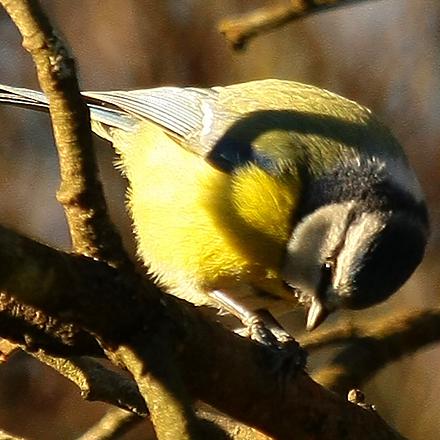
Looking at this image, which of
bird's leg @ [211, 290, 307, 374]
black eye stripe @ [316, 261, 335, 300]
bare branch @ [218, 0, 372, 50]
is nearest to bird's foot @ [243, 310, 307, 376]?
bird's leg @ [211, 290, 307, 374]

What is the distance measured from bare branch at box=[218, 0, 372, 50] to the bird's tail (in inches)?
20.1

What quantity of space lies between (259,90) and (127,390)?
2.99 feet

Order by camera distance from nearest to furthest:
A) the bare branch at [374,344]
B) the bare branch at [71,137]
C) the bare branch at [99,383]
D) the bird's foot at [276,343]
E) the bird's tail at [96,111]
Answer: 1. the bare branch at [71,137]
2. the bird's foot at [276,343]
3. the bare branch at [99,383]
4. the bare branch at [374,344]
5. the bird's tail at [96,111]

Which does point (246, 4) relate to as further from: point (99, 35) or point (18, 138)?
point (18, 138)

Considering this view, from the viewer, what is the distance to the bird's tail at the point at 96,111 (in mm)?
2752

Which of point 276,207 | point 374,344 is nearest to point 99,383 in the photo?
point 276,207

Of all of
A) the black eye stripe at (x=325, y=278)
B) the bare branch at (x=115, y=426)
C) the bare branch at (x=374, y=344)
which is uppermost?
the black eye stripe at (x=325, y=278)

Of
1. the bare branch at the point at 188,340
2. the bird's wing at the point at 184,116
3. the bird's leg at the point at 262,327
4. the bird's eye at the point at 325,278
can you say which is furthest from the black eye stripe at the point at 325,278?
the bare branch at the point at 188,340

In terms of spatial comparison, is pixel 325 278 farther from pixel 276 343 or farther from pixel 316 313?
pixel 276 343

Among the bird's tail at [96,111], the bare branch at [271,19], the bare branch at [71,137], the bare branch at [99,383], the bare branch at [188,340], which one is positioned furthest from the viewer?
the bird's tail at [96,111]

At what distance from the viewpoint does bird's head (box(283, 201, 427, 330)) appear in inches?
95.0

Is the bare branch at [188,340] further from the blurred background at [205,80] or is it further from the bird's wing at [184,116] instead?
the blurred background at [205,80]

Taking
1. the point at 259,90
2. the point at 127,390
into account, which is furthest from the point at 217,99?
the point at 127,390

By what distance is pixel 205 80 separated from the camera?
392 centimetres
